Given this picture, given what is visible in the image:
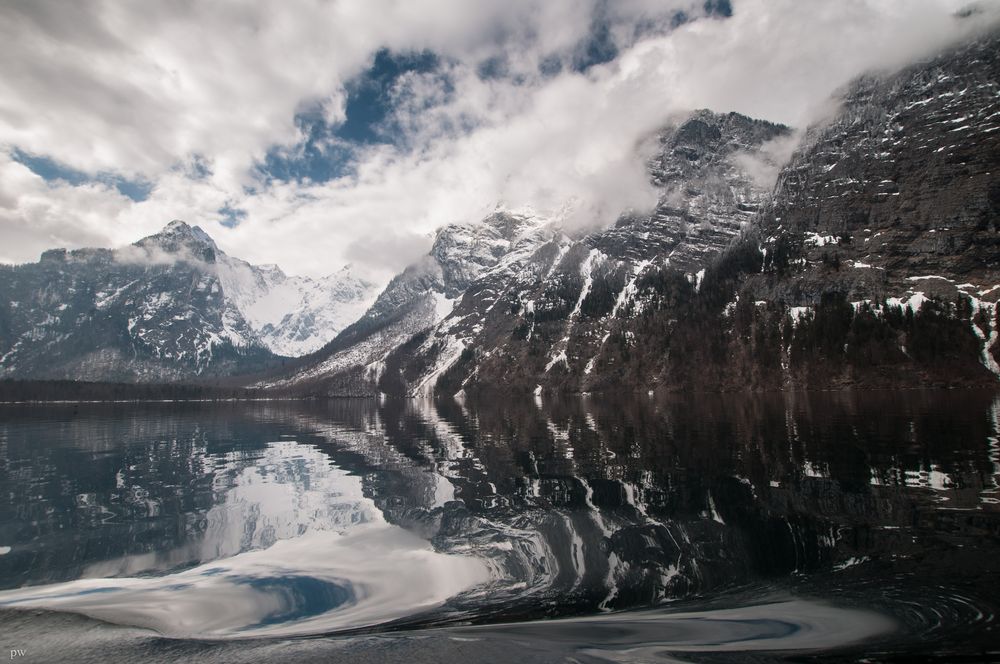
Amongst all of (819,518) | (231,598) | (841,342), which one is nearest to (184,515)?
(231,598)

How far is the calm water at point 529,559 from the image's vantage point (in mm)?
12117

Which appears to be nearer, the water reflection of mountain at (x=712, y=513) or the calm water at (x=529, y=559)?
the calm water at (x=529, y=559)

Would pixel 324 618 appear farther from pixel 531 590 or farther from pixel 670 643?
pixel 670 643

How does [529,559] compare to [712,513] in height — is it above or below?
below

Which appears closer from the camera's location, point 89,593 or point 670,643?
point 670,643

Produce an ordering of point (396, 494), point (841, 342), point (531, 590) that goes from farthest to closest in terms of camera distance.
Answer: point (841, 342)
point (396, 494)
point (531, 590)

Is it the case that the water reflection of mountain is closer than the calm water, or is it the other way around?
the calm water

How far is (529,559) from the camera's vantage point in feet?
64.2

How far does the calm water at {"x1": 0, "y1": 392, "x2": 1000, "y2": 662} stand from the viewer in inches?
477

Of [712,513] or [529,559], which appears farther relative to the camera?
[712,513]

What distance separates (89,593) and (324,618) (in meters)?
9.20

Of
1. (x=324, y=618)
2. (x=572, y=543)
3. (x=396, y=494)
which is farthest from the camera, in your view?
(x=396, y=494)

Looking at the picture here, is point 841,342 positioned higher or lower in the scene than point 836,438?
higher

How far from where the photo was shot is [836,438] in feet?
157
